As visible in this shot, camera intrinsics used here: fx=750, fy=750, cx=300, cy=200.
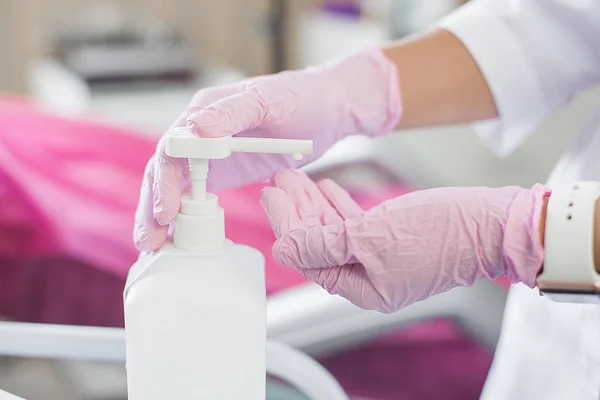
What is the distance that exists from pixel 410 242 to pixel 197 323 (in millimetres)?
181

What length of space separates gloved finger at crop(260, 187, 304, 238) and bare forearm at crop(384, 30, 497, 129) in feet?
0.92

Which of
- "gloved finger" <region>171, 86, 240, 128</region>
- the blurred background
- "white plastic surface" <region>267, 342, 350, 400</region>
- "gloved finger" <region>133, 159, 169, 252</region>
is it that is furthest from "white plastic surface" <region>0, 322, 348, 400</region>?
the blurred background

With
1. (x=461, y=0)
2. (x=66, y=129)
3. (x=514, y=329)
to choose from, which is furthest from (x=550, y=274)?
(x=461, y=0)

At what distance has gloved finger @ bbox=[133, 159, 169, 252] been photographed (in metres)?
0.59

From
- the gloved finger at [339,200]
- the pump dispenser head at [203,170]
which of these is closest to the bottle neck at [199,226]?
the pump dispenser head at [203,170]

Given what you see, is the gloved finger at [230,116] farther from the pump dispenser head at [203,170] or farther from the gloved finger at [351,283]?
the gloved finger at [351,283]

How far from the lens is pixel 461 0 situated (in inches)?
84.1

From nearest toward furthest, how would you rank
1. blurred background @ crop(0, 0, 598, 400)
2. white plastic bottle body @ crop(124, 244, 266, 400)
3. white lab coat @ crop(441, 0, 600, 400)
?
white plastic bottle body @ crop(124, 244, 266, 400) → white lab coat @ crop(441, 0, 600, 400) → blurred background @ crop(0, 0, 598, 400)

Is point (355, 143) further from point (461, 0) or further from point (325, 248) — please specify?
point (325, 248)

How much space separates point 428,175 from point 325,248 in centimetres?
111

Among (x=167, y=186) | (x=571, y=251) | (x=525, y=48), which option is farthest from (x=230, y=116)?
(x=525, y=48)

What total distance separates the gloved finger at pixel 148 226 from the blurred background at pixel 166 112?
458 mm

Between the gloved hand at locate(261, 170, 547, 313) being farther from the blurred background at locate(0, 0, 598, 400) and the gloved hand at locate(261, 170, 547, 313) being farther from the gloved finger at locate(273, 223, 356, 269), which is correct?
the blurred background at locate(0, 0, 598, 400)

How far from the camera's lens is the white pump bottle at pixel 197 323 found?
51cm
